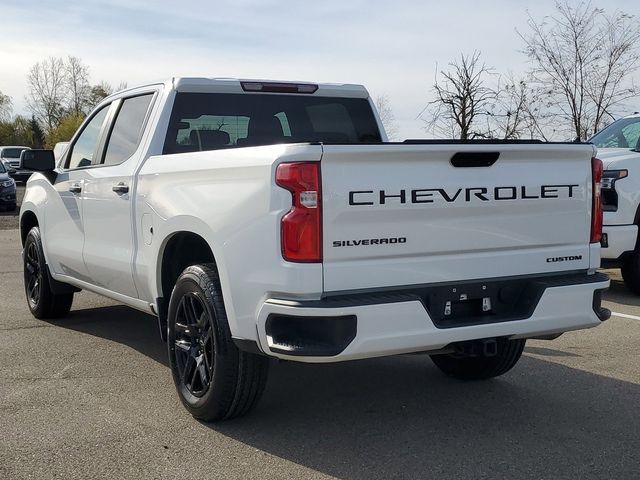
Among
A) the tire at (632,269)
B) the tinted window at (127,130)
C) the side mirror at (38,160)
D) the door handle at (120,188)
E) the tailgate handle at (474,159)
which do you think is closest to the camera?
the tailgate handle at (474,159)

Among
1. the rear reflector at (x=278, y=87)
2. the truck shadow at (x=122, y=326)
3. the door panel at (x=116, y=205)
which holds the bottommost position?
the truck shadow at (x=122, y=326)

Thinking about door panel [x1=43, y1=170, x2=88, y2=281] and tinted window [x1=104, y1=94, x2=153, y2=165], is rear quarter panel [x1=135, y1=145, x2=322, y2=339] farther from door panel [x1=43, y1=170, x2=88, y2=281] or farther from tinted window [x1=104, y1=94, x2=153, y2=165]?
door panel [x1=43, y1=170, x2=88, y2=281]

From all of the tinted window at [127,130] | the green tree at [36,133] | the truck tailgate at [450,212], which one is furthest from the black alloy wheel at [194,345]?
the green tree at [36,133]

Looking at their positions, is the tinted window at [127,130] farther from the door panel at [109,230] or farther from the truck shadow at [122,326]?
the truck shadow at [122,326]

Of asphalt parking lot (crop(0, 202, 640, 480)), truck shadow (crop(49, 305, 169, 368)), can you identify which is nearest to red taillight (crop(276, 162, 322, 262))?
asphalt parking lot (crop(0, 202, 640, 480))

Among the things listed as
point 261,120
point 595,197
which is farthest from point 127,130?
point 595,197

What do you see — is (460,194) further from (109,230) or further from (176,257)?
(109,230)

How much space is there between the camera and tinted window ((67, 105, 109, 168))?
246 inches

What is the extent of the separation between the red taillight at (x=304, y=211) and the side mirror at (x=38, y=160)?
3383 millimetres

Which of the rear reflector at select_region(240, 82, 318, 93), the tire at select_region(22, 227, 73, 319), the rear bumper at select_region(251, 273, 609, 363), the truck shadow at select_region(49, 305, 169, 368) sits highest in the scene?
the rear reflector at select_region(240, 82, 318, 93)

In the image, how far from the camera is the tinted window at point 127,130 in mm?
5516

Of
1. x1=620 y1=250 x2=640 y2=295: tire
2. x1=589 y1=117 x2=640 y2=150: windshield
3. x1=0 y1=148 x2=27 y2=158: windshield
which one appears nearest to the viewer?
x1=620 y1=250 x2=640 y2=295: tire

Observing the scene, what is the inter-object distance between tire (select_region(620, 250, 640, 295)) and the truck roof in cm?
382

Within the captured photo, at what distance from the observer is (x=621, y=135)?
9.17 m
